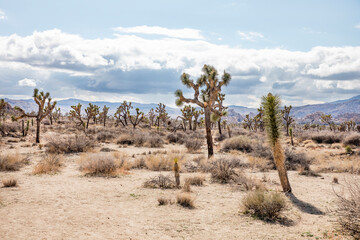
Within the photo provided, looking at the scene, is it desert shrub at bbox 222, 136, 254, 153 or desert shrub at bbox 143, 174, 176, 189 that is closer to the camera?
desert shrub at bbox 143, 174, 176, 189

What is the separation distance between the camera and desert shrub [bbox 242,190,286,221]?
7.02 m

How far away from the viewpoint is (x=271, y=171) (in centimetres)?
1442

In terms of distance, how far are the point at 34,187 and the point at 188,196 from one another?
539 centimetres

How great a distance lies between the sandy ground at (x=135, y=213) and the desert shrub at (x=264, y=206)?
29 cm

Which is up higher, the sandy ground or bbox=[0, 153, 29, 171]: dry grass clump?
bbox=[0, 153, 29, 171]: dry grass clump

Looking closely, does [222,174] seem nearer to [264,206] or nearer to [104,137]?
[264,206]

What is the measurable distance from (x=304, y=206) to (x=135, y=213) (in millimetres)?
4942

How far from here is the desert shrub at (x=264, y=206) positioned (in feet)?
23.0

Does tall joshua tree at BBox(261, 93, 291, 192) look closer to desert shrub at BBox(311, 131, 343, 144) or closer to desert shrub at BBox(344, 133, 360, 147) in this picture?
desert shrub at BBox(344, 133, 360, 147)

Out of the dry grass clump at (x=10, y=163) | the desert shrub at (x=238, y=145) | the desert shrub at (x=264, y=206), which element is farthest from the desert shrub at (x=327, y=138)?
the dry grass clump at (x=10, y=163)

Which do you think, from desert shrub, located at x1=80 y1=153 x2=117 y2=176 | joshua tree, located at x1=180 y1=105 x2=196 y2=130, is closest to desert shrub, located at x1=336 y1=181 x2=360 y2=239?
desert shrub, located at x1=80 y1=153 x2=117 y2=176

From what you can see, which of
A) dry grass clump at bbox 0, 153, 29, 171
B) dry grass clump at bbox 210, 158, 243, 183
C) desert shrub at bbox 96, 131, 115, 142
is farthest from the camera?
desert shrub at bbox 96, 131, 115, 142

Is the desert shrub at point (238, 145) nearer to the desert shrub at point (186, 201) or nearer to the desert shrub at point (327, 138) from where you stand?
the desert shrub at point (327, 138)

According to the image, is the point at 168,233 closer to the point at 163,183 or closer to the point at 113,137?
the point at 163,183
